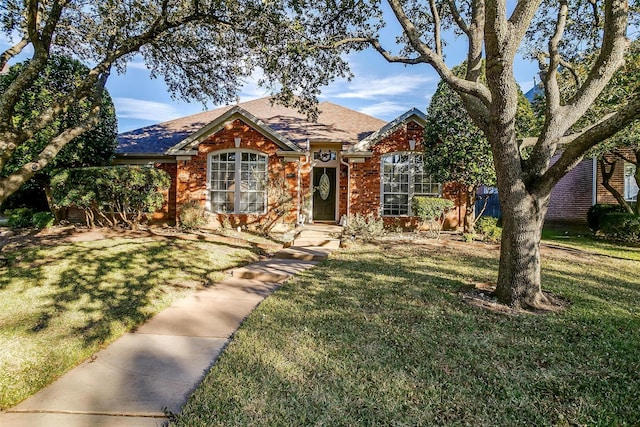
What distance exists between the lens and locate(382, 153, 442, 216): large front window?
1372 centimetres

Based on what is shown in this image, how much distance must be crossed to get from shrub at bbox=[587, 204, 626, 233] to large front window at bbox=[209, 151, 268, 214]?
545 inches

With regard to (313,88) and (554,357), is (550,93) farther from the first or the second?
(313,88)

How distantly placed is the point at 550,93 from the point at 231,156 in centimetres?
1084

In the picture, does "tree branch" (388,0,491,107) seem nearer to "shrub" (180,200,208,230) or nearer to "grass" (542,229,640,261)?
"grass" (542,229,640,261)

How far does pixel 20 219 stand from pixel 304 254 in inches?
406

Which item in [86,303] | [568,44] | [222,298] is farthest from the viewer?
[568,44]

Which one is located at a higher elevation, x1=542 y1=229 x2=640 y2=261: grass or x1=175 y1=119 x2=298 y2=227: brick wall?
x1=175 y1=119 x2=298 y2=227: brick wall

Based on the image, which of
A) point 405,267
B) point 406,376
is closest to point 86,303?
point 406,376

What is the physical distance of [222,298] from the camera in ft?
18.3

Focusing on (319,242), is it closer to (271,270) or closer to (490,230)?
(271,270)

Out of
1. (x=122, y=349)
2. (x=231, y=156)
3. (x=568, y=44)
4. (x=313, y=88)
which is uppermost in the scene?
(x=568, y=44)

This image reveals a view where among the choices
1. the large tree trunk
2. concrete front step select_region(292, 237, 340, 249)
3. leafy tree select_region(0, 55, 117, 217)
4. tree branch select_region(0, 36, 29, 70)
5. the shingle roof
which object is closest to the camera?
the large tree trunk

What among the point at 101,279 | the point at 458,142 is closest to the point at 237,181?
the point at 101,279

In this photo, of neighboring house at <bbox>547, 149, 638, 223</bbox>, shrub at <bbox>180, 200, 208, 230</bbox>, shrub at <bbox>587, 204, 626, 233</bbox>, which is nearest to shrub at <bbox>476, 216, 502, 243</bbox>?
shrub at <bbox>587, 204, 626, 233</bbox>
